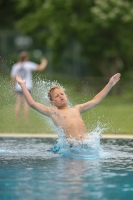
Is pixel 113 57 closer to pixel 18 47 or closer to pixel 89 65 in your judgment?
pixel 89 65

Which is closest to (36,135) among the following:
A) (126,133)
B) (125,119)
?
(126,133)

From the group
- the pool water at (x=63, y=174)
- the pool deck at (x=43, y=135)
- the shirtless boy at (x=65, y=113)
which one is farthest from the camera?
the pool deck at (x=43, y=135)

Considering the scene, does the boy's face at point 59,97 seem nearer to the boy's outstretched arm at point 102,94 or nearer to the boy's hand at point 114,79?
the boy's outstretched arm at point 102,94

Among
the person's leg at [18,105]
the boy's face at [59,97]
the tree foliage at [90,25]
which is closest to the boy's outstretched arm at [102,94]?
the boy's face at [59,97]

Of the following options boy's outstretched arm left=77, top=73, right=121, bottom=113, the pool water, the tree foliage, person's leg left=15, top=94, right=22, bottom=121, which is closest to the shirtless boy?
boy's outstretched arm left=77, top=73, right=121, bottom=113

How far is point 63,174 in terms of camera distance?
8.41m

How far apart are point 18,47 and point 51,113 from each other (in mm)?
25212

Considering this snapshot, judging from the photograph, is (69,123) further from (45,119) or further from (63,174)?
(45,119)

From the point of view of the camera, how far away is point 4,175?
27.6 feet

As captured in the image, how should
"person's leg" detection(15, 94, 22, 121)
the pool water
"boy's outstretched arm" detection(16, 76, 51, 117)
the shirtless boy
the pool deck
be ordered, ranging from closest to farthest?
1. the pool water
2. "boy's outstretched arm" detection(16, 76, 51, 117)
3. the shirtless boy
4. the pool deck
5. "person's leg" detection(15, 94, 22, 121)

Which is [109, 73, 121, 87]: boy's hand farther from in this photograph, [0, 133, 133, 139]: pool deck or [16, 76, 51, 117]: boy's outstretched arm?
[0, 133, 133, 139]: pool deck

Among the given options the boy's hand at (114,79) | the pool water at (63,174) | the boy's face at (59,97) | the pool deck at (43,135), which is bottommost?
the pool water at (63,174)

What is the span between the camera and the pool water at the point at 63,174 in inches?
282

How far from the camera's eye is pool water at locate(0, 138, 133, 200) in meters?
7.16
